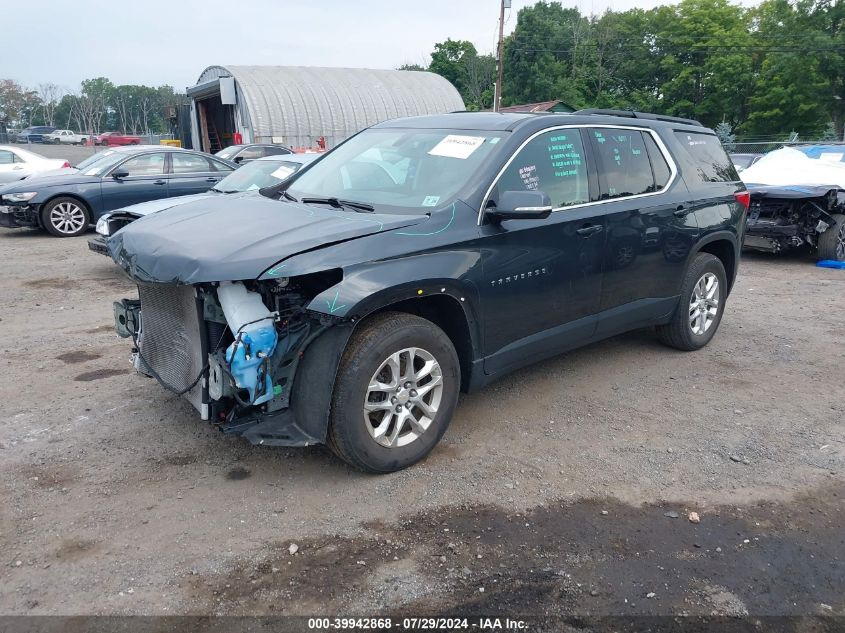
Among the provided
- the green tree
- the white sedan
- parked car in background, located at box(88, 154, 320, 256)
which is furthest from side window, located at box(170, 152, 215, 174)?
the green tree

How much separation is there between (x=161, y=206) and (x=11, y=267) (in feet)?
10.8

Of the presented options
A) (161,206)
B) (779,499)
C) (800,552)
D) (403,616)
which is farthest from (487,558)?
(161,206)

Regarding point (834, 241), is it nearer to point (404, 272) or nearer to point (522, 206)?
point (522, 206)

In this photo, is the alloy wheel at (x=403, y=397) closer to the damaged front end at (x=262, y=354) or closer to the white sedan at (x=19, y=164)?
the damaged front end at (x=262, y=354)

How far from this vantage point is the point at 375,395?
3.60 meters

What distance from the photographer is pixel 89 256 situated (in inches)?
396

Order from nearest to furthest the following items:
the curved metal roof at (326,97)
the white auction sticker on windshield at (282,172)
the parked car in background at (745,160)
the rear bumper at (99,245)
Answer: the rear bumper at (99,245) < the white auction sticker on windshield at (282,172) < the parked car in background at (745,160) < the curved metal roof at (326,97)

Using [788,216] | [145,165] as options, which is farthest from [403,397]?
[145,165]

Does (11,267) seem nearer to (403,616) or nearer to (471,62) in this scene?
(403,616)

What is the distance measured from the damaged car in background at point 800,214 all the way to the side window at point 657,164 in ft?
17.4

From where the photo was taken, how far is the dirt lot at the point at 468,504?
2.82 m

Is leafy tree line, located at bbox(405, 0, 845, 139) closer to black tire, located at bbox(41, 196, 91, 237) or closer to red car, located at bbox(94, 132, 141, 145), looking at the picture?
red car, located at bbox(94, 132, 141, 145)

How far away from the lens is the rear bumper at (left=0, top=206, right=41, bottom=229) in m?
11.3

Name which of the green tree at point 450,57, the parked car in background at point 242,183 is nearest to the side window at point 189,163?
the parked car in background at point 242,183
